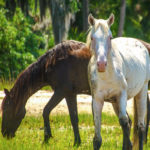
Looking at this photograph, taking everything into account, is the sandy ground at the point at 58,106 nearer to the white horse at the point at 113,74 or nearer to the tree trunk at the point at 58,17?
the white horse at the point at 113,74

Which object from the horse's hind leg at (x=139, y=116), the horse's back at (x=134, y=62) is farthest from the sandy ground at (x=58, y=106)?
the horse's back at (x=134, y=62)

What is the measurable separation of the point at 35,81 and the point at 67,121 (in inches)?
70.8

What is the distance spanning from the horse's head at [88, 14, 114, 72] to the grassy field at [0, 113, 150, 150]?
5.79ft

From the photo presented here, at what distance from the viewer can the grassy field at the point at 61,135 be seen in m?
7.28

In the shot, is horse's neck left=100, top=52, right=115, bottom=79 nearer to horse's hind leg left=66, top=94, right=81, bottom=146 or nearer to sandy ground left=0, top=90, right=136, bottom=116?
horse's hind leg left=66, top=94, right=81, bottom=146

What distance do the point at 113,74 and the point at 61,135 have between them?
8.00 ft

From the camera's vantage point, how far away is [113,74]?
21.0ft

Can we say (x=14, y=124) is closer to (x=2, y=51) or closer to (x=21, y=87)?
(x=21, y=87)

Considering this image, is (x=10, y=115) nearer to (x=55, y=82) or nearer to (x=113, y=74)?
(x=55, y=82)

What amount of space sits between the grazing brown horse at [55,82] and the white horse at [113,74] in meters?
1.08

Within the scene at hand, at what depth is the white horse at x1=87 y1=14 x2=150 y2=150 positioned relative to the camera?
20.1 feet

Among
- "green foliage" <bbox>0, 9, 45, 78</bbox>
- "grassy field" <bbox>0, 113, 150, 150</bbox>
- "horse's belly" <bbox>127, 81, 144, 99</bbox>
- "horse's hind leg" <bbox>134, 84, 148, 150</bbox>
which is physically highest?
"horse's belly" <bbox>127, 81, 144, 99</bbox>

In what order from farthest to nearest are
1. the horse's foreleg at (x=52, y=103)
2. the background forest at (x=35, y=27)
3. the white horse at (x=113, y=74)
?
the background forest at (x=35, y=27) → the horse's foreleg at (x=52, y=103) → the white horse at (x=113, y=74)

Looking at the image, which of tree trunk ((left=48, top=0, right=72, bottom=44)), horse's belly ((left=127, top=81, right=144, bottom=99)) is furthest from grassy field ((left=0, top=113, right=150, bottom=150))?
tree trunk ((left=48, top=0, right=72, bottom=44))
